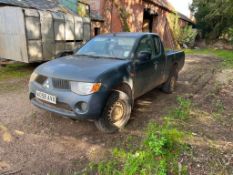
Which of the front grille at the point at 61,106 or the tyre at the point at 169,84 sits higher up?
the front grille at the point at 61,106

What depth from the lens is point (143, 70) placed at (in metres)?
4.95

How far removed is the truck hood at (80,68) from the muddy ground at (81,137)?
3.65 feet

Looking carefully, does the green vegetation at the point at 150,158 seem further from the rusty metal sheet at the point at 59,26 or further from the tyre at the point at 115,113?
the rusty metal sheet at the point at 59,26

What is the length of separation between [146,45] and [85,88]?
224cm

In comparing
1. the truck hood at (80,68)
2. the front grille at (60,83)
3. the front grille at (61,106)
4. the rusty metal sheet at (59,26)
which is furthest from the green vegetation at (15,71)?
the front grille at (60,83)

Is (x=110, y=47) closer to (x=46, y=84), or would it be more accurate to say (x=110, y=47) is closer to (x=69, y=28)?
(x=46, y=84)

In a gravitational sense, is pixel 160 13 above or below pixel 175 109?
above

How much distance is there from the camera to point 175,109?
5566 mm

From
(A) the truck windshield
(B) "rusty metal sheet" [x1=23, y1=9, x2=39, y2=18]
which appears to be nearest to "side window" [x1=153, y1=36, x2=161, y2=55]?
(A) the truck windshield

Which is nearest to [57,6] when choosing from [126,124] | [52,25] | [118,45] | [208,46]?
[52,25]

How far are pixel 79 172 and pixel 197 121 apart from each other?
284cm

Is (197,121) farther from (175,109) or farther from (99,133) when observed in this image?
(99,133)

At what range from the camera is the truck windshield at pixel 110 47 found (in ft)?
15.9

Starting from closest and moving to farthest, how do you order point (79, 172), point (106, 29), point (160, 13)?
point (79, 172) → point (106, 29) → point (160, 13)
